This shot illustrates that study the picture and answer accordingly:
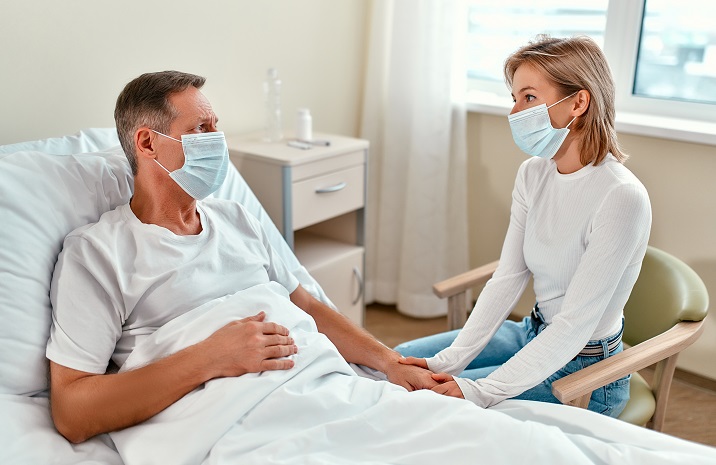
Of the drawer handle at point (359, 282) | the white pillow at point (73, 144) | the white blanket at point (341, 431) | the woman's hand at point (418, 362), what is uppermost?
the white pillow at point (73, 144)

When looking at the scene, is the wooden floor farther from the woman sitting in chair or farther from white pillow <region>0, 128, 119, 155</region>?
white pillow <region>0, 128, 119, 155</region>

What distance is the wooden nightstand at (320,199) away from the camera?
2.43m

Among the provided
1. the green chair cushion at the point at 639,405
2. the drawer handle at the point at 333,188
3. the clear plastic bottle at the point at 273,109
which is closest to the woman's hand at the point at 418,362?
the green chair cushion at the point at 639,405

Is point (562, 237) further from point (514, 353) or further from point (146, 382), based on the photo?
point (146, 382)

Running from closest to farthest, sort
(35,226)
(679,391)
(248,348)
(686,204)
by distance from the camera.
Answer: (248,348) → (35,226) → (686,204) → (679,391)

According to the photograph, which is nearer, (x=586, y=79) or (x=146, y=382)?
(x=146, y=382)

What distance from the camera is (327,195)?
8.40 feet

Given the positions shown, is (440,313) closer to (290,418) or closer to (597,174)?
(597,174)

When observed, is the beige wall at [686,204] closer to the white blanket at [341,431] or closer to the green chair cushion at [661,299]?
the green chair cushion at [661,299]

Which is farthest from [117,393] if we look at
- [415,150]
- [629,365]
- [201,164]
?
[415,150]

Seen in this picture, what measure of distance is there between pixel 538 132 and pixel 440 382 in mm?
606

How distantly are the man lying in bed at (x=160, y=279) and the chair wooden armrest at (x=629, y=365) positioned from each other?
32 centimetres

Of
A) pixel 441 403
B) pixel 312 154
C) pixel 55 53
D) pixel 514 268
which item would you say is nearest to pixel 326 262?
pixel 312 154

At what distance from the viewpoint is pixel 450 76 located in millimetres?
2969
